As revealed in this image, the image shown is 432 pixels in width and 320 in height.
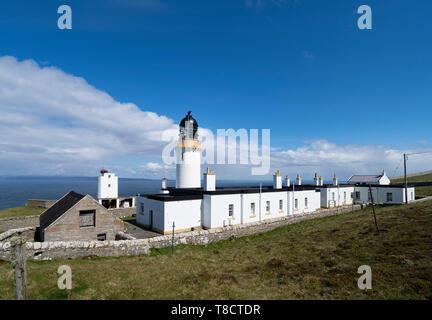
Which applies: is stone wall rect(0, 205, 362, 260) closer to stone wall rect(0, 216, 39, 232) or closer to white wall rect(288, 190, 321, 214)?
white wall rect(288, 190, 321, 214)

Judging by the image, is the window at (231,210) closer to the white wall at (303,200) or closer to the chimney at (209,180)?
the chimney at (209,180)

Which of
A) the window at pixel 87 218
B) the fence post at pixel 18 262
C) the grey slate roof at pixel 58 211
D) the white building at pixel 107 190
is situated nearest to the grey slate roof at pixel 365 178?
the white building at pixel 107 190

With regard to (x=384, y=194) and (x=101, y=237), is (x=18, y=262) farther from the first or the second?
(x=384, y=194)

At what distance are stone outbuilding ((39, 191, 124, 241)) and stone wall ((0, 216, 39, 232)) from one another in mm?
10579

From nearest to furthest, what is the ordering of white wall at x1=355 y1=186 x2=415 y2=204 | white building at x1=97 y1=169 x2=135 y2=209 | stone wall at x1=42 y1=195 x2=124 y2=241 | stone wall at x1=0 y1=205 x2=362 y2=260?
stone wall at x1=0 y1=205 x2=362 y2=260
stone wall at x1=42 y1=195 x2=124 y2=241
white building at x1=97 y1=169 x2=135 y2=209
white wall at x1=355 y1=186 x2=415 y2=204

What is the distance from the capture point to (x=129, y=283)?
984cm

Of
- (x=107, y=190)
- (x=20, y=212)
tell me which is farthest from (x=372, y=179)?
(x=20, y=212)

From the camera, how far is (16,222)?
2394 cm

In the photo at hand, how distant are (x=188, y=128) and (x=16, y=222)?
72.7 ft

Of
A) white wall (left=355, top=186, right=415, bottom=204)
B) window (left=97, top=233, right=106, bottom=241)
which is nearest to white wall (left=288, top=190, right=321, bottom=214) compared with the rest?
white wall (left=355, top=186, right=415, bottom=204)

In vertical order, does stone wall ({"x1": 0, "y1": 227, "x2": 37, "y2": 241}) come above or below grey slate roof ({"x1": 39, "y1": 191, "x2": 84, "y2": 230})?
below

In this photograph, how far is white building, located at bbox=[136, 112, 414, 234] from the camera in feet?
69.2
